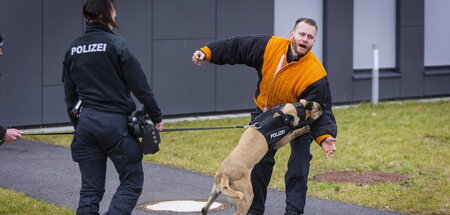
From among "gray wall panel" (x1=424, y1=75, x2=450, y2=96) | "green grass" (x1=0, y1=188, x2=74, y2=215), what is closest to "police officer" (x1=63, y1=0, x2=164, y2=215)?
"green grass" (x1=0, y1=188, x2=74, y2=215)

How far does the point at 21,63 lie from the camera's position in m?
12.8

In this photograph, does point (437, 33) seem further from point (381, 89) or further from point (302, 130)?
point (302, 130)

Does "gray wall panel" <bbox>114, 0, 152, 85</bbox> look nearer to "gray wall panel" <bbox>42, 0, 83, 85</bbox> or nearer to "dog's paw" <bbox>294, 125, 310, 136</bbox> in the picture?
"gray wall panel" <bbox>42, 0, 83, 85</bbox>

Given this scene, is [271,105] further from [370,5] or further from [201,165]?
[370,5]

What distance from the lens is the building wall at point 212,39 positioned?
506 inches

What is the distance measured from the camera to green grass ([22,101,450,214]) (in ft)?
27.0

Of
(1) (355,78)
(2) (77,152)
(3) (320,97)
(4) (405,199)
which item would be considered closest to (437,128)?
(1) (355,78)

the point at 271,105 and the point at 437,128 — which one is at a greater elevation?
the point at 271,105

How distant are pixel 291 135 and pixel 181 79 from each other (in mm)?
8037

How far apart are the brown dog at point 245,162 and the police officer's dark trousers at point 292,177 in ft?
0.51

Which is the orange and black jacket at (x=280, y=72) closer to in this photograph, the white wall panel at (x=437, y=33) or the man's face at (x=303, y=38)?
the man's face at (x=303, y=38)

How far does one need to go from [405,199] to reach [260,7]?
8000 mm

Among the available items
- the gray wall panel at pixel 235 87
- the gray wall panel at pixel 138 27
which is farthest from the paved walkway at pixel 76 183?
the gray wall panel at pixel 235 87

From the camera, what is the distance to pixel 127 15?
542 inches
